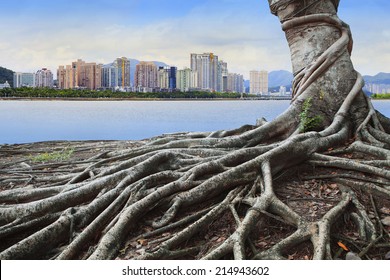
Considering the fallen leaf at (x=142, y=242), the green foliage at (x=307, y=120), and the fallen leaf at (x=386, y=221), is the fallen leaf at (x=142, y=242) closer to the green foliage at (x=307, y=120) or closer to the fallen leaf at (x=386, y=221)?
the fallen leaf at (x=386, y=221)

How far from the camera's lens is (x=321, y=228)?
11.8 feet

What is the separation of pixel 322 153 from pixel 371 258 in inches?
75.8

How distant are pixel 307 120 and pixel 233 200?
2259mm

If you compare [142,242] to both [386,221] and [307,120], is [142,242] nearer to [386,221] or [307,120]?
[386,221]

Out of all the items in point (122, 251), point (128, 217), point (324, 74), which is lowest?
point (122, 251)

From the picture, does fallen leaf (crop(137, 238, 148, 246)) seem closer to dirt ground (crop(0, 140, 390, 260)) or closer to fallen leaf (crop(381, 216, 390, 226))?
dirt ground (crop(0, 140, 390, 260))

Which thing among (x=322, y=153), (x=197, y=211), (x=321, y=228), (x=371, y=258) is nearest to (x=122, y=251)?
(x=197, y=211)

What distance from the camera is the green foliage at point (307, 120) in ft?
19.3

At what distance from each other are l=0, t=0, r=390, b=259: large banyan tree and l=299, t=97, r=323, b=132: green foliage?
0.01m

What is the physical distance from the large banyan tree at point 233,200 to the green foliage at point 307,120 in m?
0.01

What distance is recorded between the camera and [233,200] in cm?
416

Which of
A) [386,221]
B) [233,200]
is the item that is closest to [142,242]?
[233,200]
